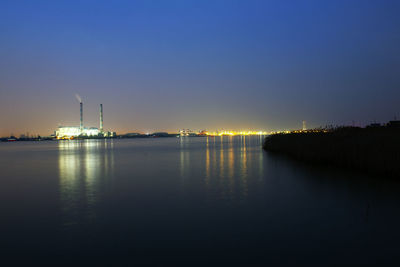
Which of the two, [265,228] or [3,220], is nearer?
[265,228]

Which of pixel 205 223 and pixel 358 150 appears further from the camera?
pixel 358 150

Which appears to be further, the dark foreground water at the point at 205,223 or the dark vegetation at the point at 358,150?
the dark vegetation at the point at 358,150

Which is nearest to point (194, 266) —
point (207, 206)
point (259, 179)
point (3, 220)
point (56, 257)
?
point (56, 257)

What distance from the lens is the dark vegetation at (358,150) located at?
17156 millimetres

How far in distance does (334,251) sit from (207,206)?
5955 millimetres

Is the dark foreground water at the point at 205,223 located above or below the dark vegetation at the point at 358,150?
below

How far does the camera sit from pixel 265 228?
9641 mm

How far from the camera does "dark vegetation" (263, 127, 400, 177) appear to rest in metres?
17.2

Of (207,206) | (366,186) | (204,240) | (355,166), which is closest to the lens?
(204,240)

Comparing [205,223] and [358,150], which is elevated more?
[358,150]

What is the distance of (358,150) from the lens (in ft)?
67.2

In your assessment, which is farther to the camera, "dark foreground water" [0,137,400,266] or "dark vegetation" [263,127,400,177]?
"dark vegetation" [263,127,400,177]

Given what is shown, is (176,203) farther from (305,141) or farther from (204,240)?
(305,141)

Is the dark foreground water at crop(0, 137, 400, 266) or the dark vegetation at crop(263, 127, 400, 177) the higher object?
the dark vegetation at crop(263, 127, 400, 177)
